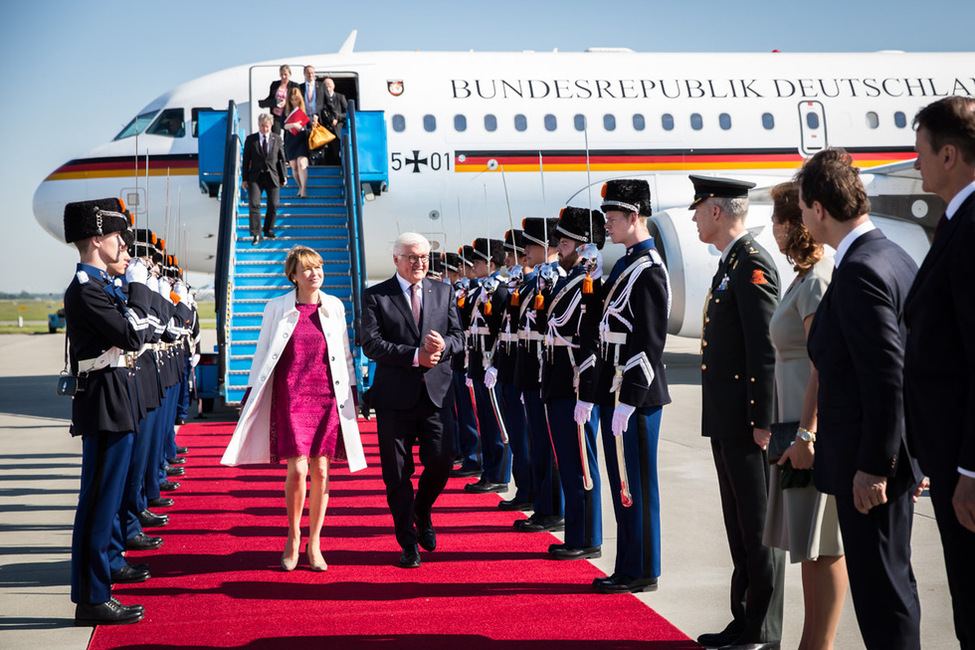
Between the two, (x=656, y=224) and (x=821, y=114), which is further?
(x=821, y=114)

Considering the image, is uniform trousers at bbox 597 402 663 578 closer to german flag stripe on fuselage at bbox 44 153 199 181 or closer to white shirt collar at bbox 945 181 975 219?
white shirt collar at bbox 945 181 975 219

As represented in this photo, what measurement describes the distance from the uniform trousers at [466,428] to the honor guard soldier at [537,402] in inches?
64.4

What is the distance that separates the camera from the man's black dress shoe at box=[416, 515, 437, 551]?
491cm

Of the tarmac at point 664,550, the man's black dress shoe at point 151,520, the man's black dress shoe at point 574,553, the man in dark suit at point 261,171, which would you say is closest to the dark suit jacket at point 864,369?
the tarmac at point 664,550

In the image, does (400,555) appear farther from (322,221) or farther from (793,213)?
(322,221)

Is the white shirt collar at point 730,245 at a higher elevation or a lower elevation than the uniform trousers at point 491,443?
higher

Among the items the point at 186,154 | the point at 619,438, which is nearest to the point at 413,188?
the point at 186,154

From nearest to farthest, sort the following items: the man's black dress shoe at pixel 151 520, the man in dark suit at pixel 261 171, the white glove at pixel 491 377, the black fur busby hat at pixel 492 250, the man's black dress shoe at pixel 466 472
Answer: the man's black dress shoe at pixel 151 520 → the white glove at pixel 491 377 → the man's black dress shoe at pixel 466 472 → the black fur busby hat at pixel 492 250 → the man in dark suit at pixel 261 171

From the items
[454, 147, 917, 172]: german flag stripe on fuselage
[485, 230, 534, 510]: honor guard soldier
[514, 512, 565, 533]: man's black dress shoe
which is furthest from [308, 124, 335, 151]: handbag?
[514, 512, 565, 533]: man's black dress shoe

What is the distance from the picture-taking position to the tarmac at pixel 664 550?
380 cm

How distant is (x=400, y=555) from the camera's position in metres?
4.86

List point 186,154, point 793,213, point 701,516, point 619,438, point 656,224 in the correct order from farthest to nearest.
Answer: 1. point 186,154
2. point 656,224
3. point 701,516
4. point 619,438
5. point 793,213

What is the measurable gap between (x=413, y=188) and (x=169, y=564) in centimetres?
806

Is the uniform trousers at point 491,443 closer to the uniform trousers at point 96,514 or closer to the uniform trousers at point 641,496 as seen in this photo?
the uniform trousers at point 641,496
